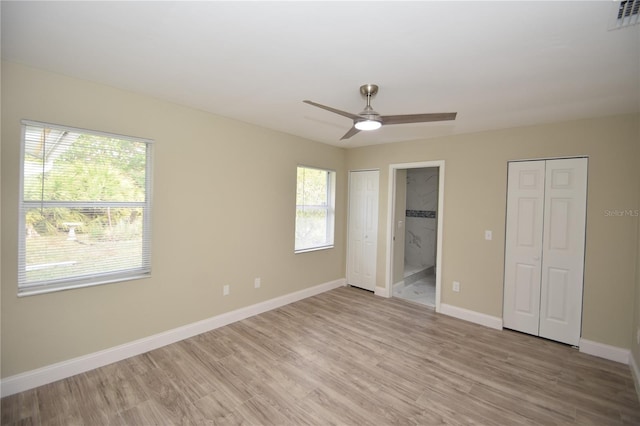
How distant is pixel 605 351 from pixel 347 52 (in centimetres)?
394

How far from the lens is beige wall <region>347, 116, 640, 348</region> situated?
9.67 ft

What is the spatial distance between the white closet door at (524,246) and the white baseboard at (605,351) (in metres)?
0.43

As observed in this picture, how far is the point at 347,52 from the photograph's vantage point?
75.9 inches

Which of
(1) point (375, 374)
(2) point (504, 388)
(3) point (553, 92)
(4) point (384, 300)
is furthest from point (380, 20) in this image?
(4) point (384, 300)

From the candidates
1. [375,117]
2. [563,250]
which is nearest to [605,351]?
[563,250]

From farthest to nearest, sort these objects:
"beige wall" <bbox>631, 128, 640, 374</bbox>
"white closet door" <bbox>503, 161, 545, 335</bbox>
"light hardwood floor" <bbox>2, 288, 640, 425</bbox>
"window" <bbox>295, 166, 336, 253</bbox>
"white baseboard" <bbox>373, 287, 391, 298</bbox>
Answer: "white baseboard" <bbox>373, 287, 391, 298</bbox>, "window" <bbox>295, 166, 336, 253</bbox>, "white closet door" <bbox>503, 161, 545, 335</bbox>, "beige wall" <bbox>631, 128, 640, 374</bbox>, "light hardwood floor" <bbox>2, 288, 640, 425</bbox>

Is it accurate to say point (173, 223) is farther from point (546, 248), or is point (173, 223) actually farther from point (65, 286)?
point (546, 248)

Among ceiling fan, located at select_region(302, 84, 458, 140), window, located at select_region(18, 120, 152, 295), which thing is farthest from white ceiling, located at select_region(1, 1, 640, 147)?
window, located at select_region(18, 120, 152, 295)

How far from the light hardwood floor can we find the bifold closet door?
0.90 ft

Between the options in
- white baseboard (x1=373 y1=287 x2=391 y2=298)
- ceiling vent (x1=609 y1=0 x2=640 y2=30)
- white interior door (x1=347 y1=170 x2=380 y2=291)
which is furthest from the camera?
white interior door (x1=347 y1=170 x2=380 y2=291)

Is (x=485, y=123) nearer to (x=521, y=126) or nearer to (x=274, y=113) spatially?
(x=521, y=126)

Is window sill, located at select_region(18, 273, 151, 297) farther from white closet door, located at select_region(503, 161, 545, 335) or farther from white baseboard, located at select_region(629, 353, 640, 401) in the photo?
white baseboard, located at select_region(629, 353, 640, 401)

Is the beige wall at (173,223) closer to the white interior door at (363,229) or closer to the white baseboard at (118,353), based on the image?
the white baseboard at (118,353)

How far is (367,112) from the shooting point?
2236 mm
